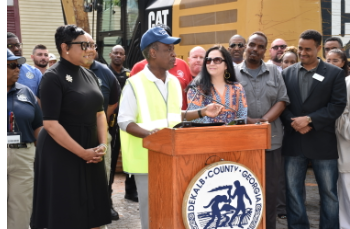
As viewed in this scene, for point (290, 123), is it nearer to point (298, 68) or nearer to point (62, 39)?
point (298, 68)

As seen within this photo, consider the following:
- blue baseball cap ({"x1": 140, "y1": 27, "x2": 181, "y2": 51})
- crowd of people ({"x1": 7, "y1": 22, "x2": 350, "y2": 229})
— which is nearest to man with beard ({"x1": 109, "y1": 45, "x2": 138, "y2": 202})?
crowd of people ({"x1": 7, "y1": 22, "x2": 350, "y2": 229})

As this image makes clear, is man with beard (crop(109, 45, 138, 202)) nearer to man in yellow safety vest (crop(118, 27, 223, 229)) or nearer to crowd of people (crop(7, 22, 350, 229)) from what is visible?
crowd of people (crop(7, 22, 350, 229))

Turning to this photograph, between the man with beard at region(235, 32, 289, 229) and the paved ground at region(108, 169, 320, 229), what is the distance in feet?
2.93

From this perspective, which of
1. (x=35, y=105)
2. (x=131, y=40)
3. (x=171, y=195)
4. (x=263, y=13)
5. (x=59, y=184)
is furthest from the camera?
(x=131, y=40)

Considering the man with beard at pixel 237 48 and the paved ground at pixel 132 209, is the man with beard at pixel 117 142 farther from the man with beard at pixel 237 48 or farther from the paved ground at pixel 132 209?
the man with beard at pixel 237 48

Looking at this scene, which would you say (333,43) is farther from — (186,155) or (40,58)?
(40,58)

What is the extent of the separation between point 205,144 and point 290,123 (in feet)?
6.30

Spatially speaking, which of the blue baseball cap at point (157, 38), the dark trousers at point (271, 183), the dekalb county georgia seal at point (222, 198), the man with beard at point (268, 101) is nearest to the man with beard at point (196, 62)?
the man with beard at point (268, 101)

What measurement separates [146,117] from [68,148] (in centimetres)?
63

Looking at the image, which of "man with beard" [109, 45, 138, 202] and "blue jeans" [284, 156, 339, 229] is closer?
"blue jeans" [284, 156, 339, 229]

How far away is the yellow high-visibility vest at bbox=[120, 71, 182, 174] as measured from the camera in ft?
11.9

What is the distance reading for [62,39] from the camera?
12.1ft

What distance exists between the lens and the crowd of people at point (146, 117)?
355 centimetres

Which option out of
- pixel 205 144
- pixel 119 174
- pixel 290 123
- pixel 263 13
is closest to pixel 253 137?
pixel 205 144
